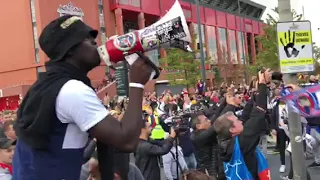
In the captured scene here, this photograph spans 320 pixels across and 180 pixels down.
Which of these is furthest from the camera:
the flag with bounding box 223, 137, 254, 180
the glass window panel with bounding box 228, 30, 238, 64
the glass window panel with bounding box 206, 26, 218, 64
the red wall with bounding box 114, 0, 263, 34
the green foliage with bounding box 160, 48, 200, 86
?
the glass window panel with bounding box 228, 30, 238, 64

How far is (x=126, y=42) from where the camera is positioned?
226 centimetres

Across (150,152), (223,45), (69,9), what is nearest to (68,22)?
(150,152)

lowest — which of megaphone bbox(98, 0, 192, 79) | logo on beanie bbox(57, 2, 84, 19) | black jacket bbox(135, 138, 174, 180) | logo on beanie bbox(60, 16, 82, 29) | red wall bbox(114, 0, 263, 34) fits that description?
black jacket bbox(135, 138, 174, 180)

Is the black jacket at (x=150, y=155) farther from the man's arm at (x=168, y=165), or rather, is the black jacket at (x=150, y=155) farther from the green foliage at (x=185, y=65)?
the green foliage at (x=185, y=65)

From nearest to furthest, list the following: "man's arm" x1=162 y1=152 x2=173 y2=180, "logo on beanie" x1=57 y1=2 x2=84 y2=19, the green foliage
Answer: "man's arm" x1=162 y1=152 x2=173 y2=180
the green foliage
"logo on beanie" x1=57 y1=2 x2=84 y2=19

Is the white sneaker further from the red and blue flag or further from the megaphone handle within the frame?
the megaphone handle

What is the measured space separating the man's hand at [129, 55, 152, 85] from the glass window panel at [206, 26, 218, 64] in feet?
188

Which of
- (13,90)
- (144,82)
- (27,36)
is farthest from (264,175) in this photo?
(27,36)

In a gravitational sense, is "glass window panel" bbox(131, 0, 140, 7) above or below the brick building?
above

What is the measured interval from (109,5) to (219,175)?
38.8 m

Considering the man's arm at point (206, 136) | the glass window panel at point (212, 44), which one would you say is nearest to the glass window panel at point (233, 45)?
the glass window panel at point (212, 44)

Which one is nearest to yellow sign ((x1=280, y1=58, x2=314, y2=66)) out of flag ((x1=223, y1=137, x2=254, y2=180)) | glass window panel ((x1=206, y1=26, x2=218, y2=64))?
flag ((x1=223, y1=137, x2=254, y2=180))

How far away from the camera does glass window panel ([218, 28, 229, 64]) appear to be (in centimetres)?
6147

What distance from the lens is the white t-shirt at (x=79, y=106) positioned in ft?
7.09
